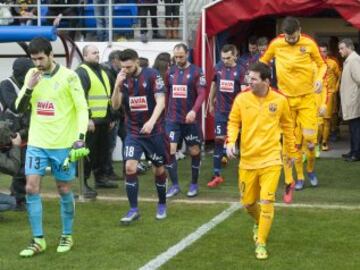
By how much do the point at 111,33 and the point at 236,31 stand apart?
266 cm

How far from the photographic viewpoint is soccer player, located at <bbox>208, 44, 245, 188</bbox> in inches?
442

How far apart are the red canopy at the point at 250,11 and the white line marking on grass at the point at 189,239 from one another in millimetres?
4808

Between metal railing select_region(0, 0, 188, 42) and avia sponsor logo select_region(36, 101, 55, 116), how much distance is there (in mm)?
8026

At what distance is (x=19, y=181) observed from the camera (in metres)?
9.67

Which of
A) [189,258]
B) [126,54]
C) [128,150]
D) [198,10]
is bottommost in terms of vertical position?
[189,258]

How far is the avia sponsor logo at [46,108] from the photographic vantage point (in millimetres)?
7367

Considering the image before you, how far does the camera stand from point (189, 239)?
7.99 m

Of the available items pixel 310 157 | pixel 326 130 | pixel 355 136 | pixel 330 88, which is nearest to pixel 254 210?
pixel 310 157

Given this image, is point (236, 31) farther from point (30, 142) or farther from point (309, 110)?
point (30, 142)

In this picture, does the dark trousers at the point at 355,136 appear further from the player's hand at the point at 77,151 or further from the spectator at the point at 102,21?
the player's hand at the point at 77,151

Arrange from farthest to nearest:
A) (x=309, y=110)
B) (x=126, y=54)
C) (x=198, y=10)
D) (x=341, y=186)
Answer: (x=198, y=10) → (x=341, y=186) → (x=309, y=110) → (x=126, y=54)

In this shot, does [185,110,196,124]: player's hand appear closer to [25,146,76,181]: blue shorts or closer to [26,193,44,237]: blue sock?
[25,146,76,181]: blue shorts

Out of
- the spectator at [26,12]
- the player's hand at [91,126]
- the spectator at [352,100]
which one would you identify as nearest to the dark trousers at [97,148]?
the player's hand at [91,126]

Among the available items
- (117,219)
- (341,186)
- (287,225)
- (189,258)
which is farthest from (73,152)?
(341,186)
